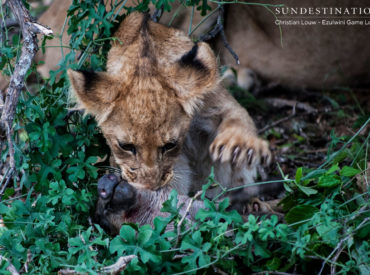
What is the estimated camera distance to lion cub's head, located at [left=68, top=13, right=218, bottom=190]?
292 centimetres

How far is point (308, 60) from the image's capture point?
5.22m

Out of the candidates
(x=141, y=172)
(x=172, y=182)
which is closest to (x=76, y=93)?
(x=141, y=172)

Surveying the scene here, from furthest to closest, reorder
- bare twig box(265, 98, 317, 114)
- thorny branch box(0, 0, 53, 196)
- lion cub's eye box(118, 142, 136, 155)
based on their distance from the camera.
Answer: bare twig box(265, 98, 317, 114) < lion cub's eye box(118, 142, 136, 155) < thorny branch box(0, 0, 53, 196)

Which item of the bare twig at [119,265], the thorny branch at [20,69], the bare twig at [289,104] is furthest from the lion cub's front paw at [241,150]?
the bare twig at [289,104]

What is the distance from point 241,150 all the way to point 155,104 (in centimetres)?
62

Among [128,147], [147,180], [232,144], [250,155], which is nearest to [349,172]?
[250,155]

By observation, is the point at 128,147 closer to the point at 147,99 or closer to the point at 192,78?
the point at 147,99

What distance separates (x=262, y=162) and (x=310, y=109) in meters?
2.14

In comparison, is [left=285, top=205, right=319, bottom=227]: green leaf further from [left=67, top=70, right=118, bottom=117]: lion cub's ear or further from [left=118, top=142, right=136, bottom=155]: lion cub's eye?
[left=67, top=70, right=118, bottom=117]: lion cub's ear

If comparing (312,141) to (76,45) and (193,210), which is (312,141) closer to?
(193,210)

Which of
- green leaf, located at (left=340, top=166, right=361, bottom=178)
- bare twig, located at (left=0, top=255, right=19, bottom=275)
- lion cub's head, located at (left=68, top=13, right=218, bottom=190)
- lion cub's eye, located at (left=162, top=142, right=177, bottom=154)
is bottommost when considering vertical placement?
bare twig, located at (left=0, top=255, right=19, bottom=275)

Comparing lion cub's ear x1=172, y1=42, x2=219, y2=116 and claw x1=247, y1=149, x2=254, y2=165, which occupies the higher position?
lion cub's ear x1=172, y1=42, x2=219, y2=116

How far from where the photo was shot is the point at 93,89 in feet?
9.72

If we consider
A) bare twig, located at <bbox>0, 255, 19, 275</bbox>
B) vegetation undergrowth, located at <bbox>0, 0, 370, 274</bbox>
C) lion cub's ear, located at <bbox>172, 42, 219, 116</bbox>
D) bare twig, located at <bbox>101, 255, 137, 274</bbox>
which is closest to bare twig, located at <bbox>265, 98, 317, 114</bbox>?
vegetation undergrowth, located at <bbox>0, 0, 370, 274</bbox>
